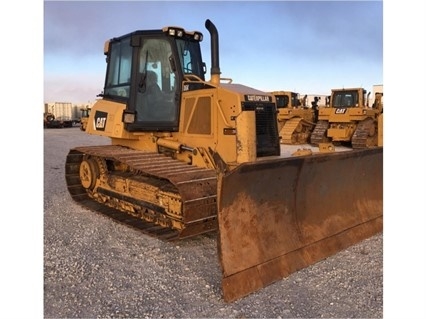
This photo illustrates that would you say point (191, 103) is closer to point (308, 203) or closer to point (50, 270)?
point (308, 203)

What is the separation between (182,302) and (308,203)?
1.99 meters

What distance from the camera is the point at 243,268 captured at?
397 cm

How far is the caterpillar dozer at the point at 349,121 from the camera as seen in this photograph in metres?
16.8

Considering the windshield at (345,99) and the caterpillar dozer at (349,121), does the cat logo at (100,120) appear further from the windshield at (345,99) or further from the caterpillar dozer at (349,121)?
the windshield at (345,99)

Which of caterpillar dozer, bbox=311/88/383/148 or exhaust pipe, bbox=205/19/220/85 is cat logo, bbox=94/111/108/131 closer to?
exhaust pipe, bbox=205/19/220/85

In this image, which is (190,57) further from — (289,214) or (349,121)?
(349,121)

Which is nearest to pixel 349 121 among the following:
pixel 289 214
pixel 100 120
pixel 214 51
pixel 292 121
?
pixel 292 121

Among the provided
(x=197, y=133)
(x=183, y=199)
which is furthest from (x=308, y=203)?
(x=197, y=133)

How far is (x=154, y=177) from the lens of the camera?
19.9 ft

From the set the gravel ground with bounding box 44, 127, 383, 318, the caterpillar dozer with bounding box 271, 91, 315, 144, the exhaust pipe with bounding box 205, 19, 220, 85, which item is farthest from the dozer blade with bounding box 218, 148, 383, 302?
the caterpillar dozer with bounding box 271, 91, 315, 144

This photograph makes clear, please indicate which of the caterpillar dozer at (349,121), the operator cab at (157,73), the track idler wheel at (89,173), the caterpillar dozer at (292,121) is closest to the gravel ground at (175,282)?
the track idler wheel at (89,173)

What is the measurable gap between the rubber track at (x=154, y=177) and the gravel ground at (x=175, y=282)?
8.4 inches

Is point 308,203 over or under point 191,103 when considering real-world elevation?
under

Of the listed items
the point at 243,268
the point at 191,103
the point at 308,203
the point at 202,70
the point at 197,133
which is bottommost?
the point at 243,268
